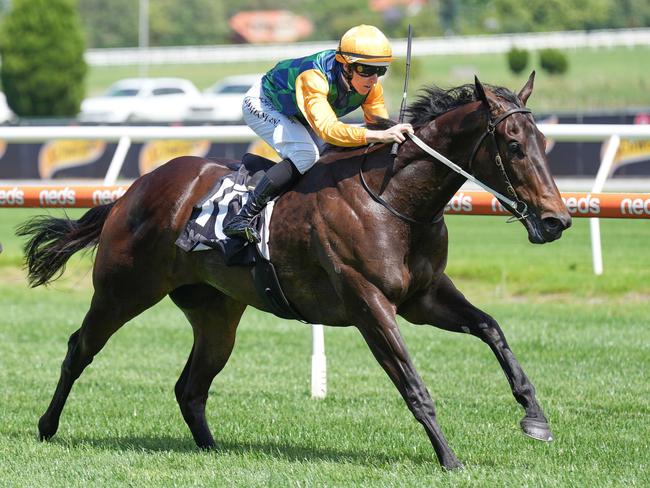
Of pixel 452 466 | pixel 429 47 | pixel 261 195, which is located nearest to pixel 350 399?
pixel 261 195

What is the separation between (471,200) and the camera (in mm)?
7230

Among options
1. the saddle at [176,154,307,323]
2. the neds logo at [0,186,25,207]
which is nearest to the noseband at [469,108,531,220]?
the saddle at [176,154,307,323]

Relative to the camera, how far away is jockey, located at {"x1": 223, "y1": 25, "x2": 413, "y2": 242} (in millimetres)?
5355

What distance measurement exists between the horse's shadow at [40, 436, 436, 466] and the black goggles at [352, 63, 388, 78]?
1.83m

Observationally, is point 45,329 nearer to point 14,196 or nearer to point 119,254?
point 14,196

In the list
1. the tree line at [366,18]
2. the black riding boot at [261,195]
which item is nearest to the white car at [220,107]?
the black riding boot at [261,195]

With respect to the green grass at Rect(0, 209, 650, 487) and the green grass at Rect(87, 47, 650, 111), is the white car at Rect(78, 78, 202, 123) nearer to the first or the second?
the green grass at Rect(87, 47, 650, 111)

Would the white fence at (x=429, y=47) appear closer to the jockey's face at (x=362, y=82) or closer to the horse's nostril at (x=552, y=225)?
the jockey's face at (x=362, y=82)

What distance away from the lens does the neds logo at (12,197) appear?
819 cm

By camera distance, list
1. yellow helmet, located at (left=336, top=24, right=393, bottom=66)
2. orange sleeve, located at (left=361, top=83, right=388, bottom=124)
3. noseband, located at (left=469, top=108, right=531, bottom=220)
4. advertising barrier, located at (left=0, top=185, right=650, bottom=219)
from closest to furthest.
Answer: noseband, located at (left=469, top=108, right=531, bottom=220) < yellow helmet, located at (left=336, top=24, right=393, bottom=66) < orange sleeve, located at (left=361, top=83, right=388, bottom=124) < advertising barrier, located at (left=0, top=185, right=650, bottom=219)

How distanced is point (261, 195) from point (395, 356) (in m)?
1.07

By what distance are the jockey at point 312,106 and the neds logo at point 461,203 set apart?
154 centimetres

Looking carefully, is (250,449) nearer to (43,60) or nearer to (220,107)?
(220,107)

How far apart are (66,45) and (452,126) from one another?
123 ft
